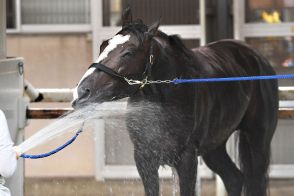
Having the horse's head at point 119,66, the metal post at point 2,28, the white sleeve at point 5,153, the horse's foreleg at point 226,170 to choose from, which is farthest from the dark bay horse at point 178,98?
the metal post at point 2,28

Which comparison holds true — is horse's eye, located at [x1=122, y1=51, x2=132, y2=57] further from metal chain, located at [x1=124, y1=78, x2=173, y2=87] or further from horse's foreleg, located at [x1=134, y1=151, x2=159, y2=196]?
horse's foreleg, located at [x1=134, y1=151, x2=159, y2=196]

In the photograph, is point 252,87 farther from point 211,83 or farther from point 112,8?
point 112,8

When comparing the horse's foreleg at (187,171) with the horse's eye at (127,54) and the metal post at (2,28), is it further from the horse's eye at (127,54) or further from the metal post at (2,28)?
the metal post at (2,28)

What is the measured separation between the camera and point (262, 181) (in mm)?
8148

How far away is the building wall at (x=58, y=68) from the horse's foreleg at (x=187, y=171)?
4230 millimetres

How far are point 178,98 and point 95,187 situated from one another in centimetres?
395

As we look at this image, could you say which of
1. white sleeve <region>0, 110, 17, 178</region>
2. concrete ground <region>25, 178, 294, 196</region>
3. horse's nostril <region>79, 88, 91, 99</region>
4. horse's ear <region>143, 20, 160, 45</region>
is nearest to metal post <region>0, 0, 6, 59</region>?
horse's ear <region>143, 20, 160, 45</region>

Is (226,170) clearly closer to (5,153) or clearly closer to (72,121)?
(72,121)

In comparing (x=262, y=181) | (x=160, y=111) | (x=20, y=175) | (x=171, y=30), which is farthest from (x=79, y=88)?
(x=171, y=30)

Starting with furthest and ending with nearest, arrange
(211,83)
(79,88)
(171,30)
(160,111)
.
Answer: (171,30)
(211,83)
(160,111)
(79,88)

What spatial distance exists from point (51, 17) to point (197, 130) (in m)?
4.70

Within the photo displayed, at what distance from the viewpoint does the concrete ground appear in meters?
10.1

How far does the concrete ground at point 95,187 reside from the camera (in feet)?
33.0

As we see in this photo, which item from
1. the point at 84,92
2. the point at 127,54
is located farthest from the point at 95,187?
the point at 84,92
